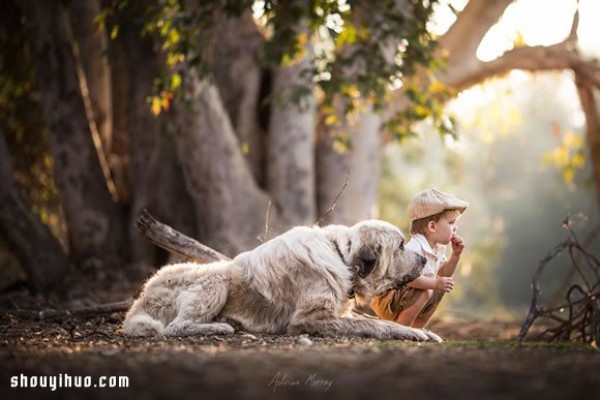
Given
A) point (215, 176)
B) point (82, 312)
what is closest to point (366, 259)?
point (82, 312)

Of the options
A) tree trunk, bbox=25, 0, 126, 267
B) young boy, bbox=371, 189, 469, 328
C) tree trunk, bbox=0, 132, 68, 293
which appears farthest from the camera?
tree trunk, bbox=25, 0, 126, 267

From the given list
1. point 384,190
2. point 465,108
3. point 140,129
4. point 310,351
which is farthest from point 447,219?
point 384,190

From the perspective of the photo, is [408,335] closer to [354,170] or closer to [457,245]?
[457,245]

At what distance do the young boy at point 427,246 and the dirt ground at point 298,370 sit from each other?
4.03 ft

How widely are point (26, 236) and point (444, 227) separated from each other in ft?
18.3

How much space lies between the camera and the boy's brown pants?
6.45 m

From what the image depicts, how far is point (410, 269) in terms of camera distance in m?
6.09

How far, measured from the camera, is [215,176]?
1011 cm

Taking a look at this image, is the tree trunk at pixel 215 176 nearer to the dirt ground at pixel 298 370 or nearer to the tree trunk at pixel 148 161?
the tree trunk at pixel 148 161

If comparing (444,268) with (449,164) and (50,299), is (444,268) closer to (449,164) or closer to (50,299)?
(50,299)

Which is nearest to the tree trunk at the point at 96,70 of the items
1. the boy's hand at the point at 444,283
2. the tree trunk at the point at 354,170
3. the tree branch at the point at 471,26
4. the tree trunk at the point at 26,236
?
the tree trunk at the point at 26,236

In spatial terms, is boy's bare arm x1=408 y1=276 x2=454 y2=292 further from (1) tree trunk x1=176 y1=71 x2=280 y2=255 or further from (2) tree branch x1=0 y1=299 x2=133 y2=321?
(1) tree trunk x1=176 y1=71 x2=280 y2=255
